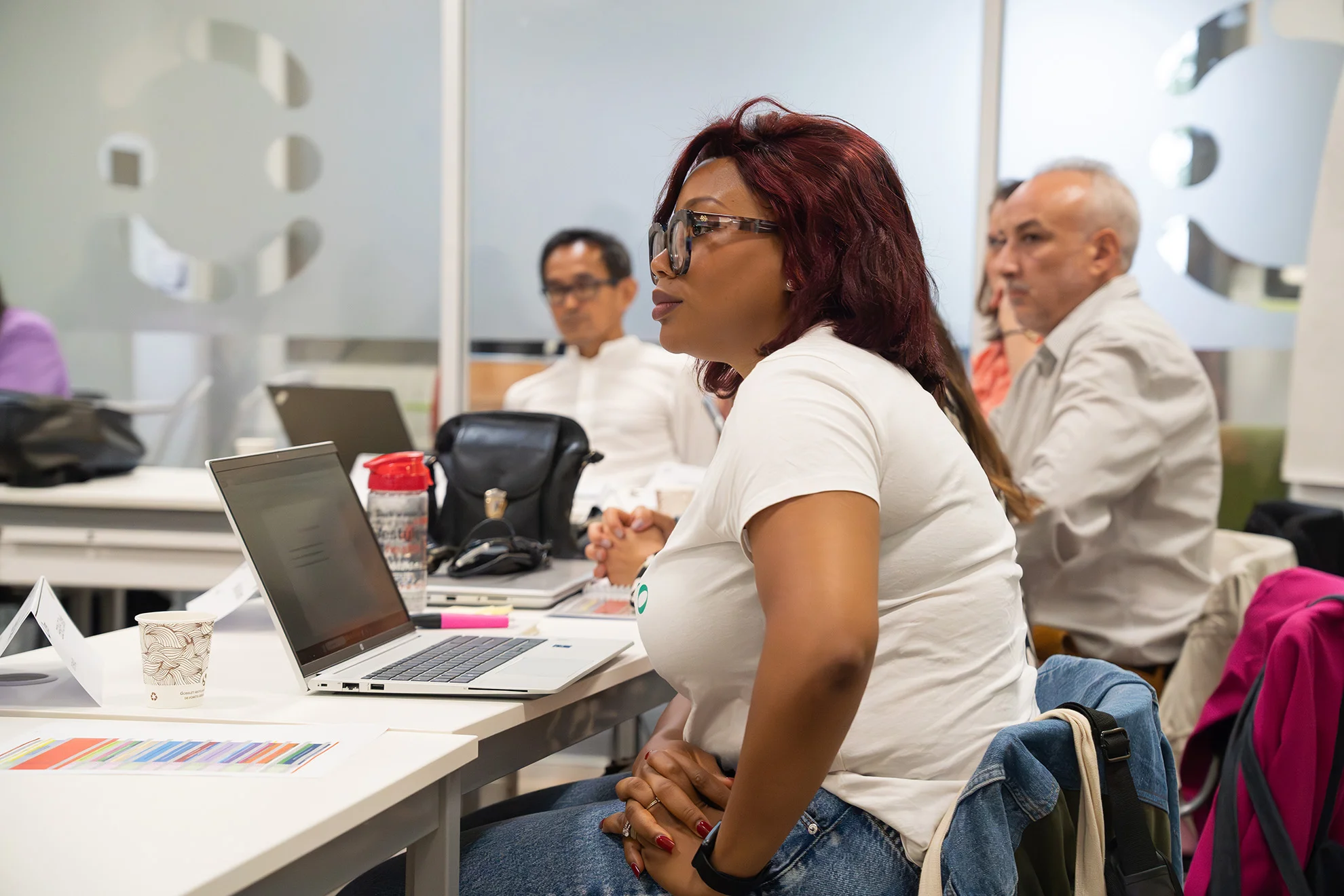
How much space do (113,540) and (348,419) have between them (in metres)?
0.73

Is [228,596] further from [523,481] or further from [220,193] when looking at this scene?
[220,193]

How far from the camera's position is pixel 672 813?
1.13 m

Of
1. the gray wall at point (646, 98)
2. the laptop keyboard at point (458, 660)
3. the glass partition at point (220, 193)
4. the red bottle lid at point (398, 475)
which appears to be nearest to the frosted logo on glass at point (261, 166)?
the glass partition at point (220, 193)

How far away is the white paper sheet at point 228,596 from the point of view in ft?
4.94

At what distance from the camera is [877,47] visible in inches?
159

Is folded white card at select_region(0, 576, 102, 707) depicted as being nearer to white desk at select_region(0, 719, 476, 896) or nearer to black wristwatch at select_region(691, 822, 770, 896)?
white desk at select_region(0, 719, 476, 896)

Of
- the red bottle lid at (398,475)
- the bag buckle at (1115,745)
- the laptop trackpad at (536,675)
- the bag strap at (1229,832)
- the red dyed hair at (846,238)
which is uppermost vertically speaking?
the red dyed hair at (846,238)

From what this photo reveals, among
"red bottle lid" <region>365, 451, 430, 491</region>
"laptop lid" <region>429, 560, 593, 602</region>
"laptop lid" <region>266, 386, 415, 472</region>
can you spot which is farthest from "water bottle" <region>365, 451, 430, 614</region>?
"laptop lid" <region>266, 386, 415, 472</region>

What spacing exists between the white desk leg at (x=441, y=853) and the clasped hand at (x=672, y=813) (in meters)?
0.16

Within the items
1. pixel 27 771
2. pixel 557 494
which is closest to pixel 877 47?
pixel 557 494

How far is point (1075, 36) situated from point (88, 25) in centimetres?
370

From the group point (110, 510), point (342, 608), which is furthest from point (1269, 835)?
point (110, 510)

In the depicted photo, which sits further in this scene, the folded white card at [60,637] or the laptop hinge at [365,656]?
Answer: the laptop hinge at [365,656]

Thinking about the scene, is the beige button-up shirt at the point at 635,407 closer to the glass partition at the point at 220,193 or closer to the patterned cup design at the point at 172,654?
the glass partition at the point at 220,193
